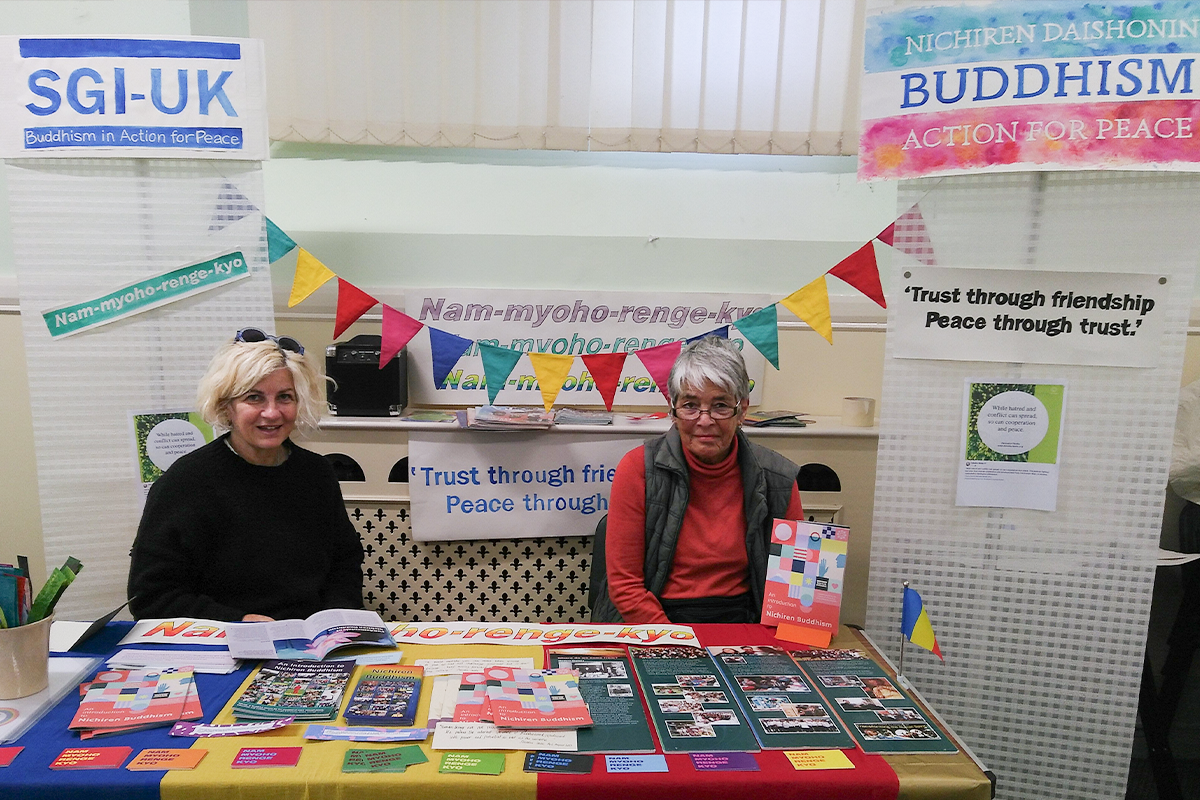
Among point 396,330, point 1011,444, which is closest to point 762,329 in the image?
point 1011,444

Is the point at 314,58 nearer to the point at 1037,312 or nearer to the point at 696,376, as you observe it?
the point at 696,376

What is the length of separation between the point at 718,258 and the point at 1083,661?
173 cm

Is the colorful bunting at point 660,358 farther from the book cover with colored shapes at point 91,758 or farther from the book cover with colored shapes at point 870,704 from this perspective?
the book cover with colored shapes at point 91,758

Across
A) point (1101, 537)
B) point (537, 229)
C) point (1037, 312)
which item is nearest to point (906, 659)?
point (1101, 537)

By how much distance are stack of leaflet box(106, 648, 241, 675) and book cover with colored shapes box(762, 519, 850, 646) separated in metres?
1.15

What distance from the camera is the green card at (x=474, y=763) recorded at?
1.15 m

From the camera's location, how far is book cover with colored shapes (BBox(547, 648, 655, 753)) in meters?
1.23

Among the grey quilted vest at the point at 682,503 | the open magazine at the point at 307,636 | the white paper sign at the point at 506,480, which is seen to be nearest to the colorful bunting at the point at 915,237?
the grey quilted vest at the point at 682,503

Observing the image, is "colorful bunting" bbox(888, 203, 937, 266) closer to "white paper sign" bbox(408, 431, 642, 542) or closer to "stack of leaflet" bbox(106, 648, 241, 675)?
"white paper sign" bbox(408, 431, 642, 542)

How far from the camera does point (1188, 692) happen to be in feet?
8.66

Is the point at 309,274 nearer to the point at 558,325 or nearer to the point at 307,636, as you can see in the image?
the point at 558,325

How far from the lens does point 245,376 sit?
181cm

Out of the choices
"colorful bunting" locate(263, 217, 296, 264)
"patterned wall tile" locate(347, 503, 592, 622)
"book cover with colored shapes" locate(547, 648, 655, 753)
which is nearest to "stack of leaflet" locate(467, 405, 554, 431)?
"patterned wall tile" locate(347, 503, 592, 622)

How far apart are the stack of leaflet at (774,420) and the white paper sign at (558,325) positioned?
10cm
